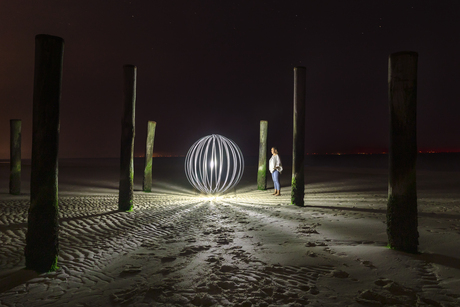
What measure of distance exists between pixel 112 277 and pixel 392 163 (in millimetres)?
4014

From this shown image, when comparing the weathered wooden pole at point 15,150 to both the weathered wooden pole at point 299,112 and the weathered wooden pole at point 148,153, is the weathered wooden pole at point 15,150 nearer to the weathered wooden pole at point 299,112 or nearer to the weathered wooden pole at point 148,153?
the weathered wooden pole at point 148,153

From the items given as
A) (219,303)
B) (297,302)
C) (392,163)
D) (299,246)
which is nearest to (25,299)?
(219,303)

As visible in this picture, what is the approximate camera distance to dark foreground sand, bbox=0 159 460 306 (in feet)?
10.1

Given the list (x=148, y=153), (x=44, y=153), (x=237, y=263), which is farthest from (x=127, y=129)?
(x=237, y=263)

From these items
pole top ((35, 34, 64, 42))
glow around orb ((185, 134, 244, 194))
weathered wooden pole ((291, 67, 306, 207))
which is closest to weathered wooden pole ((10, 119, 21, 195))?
glow around orb ((185, 134, 244, 194))

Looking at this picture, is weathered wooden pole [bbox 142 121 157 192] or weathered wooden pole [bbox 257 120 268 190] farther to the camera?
weathered wooden pole [bbox 257 120 268 190]

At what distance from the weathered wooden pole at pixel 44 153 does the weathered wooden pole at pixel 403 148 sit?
14.9 feet

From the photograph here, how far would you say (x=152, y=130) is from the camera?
12.2m

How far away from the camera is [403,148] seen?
13.5ft

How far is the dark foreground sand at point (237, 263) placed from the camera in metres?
3.06

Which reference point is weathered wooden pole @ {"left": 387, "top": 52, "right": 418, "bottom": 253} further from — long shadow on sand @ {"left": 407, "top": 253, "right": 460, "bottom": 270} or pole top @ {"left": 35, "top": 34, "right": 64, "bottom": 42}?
pole top @ {"left": 35, "top": 34, "right": 64, "bottom": 42}

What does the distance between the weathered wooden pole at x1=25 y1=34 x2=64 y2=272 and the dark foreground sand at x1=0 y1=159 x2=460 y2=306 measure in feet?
1.00

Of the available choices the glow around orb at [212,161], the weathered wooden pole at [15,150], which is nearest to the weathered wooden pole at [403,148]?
the glow around orb at [212,161]

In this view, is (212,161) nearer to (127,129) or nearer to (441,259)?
(127,129)
